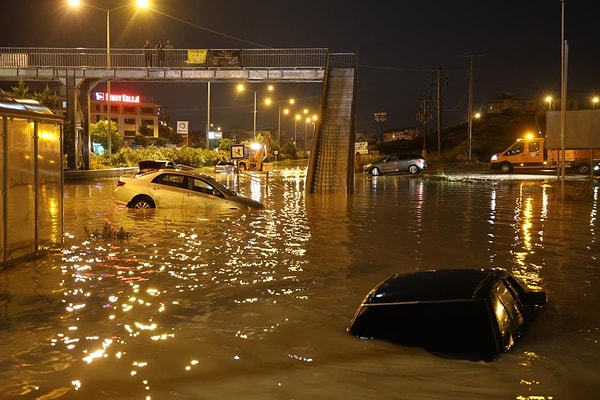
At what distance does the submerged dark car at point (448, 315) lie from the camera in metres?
5.83

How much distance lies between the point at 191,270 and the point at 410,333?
15.8ft

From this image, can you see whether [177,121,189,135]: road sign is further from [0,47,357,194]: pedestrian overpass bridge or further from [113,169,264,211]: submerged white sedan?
[113,169,264,211]: submerged white sedan

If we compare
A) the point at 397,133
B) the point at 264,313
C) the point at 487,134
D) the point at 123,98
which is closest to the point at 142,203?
the point at 264,313

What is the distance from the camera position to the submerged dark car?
583cm

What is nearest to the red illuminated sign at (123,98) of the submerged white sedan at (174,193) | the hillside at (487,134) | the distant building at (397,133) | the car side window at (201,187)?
the hillside at (487,134)

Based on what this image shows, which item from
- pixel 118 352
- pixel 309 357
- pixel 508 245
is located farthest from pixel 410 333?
pixel 508 245

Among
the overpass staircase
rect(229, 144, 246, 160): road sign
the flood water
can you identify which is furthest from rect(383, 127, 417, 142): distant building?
the flood water

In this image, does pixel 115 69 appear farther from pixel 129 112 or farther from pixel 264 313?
pixel 129 112

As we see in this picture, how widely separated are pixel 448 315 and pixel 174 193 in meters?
13.4

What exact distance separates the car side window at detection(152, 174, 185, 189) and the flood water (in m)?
2.06

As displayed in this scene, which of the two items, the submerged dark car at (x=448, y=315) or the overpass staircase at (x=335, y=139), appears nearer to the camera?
the submerged dark car at (x=448, y=315)

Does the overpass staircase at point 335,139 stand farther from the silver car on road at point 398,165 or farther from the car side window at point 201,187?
the silver car on road at point 398,165

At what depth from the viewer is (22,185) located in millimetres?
10117

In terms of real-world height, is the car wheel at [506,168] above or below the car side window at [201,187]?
above
